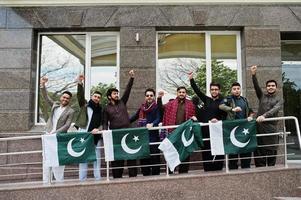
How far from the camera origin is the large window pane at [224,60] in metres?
8.96

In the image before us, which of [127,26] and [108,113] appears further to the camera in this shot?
[127,26]

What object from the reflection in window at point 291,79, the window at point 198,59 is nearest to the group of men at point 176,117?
the window at point 198,59

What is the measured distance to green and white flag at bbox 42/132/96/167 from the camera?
647 cm

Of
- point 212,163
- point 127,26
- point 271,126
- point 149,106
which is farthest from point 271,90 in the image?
point 127,26

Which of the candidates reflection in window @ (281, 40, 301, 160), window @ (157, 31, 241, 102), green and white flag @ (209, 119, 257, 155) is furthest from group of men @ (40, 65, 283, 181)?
reflection in window @ (281, 40, 301, 160)

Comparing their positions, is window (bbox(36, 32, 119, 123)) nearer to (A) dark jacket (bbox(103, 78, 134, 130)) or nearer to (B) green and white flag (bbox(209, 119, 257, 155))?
(A) dark jacket (bbox(103, 78, 134, 130))

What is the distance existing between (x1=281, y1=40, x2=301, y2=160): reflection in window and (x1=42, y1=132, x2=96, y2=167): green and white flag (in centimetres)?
501

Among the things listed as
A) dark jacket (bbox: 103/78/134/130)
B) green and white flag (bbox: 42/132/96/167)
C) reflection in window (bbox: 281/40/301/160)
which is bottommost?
green and white flag (bbox: 42/132/96/167)

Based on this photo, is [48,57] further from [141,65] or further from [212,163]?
[212,163]

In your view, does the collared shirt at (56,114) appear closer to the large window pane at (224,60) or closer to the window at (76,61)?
the window at (76,61)

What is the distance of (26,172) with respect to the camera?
797 centimetres

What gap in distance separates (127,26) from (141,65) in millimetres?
985

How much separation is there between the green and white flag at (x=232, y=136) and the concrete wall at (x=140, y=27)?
216 cm

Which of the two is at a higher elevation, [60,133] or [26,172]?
[60,133]
